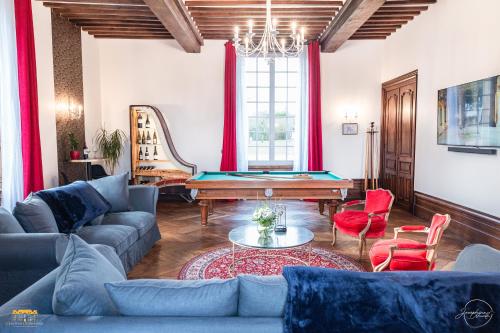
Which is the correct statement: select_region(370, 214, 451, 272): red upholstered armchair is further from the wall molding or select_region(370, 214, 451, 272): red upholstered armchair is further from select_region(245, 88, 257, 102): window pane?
select_region(245, 88, 257, 102): window pane

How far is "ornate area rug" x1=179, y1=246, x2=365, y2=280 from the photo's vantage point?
349 centimetres

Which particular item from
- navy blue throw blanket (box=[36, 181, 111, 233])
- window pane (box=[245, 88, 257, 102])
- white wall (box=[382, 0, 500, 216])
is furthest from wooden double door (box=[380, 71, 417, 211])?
navy blue throw blanket (box=[36, 181, 111, 233])

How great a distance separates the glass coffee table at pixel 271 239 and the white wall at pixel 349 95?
13.7 ft

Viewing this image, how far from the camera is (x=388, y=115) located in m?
7.11

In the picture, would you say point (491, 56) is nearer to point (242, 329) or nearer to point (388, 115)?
point (388, 115)

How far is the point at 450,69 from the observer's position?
16.3 feet

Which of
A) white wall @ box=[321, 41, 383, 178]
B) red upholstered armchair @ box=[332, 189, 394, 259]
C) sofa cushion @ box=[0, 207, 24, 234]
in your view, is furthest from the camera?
white wall @ box=[321, 41, 383, 178]

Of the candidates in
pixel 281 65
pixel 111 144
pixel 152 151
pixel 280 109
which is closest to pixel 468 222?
pixel 280 109

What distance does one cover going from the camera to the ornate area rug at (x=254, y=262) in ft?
11.5

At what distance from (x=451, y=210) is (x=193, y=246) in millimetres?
3606

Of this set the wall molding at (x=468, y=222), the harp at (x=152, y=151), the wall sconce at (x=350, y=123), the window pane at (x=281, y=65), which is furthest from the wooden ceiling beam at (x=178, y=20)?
the wall molding at (x=468, y=222)

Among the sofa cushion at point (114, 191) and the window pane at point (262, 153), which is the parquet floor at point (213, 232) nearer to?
the sofa cushion at point (114, 191)

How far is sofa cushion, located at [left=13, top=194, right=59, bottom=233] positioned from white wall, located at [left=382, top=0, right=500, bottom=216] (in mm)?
4668

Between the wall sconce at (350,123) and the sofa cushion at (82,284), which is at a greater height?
the wall sconce at (350,123)
